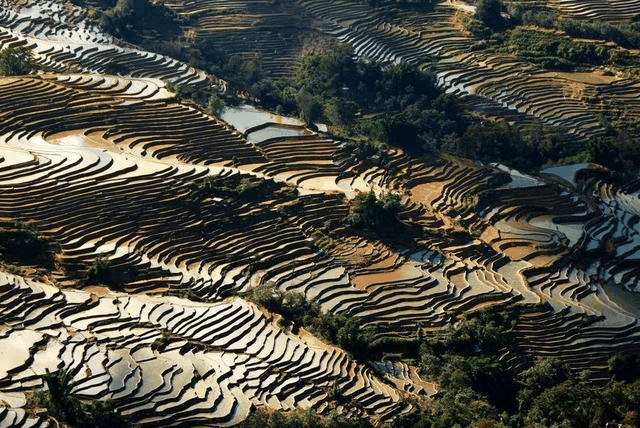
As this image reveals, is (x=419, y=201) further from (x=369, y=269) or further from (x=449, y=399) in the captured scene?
(x=449, y=399)

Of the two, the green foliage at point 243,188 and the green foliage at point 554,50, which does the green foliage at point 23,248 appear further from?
the green foliage at point 554,50

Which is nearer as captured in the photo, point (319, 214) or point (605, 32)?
point (319, 214)

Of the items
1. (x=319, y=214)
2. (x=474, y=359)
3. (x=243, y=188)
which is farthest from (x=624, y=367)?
(x=243, y=188)

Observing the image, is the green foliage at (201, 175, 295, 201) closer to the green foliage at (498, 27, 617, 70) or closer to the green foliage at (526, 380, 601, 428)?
the green foliage at (526, 380, 601, 428)

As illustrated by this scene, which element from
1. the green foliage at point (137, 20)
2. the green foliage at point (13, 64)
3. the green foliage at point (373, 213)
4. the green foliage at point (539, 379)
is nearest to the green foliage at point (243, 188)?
the green foliage at point (373, 213)

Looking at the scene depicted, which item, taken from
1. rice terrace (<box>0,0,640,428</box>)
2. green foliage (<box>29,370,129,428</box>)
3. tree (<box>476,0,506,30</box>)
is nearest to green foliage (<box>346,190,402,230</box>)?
rice terrace (<box>0,0,640,428</box>)

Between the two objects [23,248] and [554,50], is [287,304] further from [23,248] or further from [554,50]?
[554,50]

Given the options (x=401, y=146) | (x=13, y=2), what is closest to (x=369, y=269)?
(x=401, y=146)
